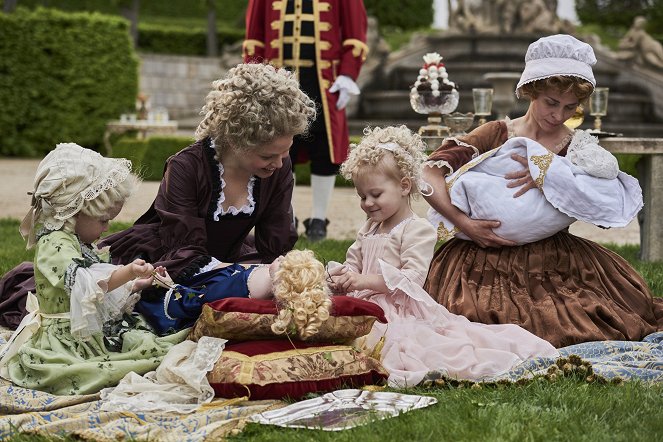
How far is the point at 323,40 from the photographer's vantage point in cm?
709

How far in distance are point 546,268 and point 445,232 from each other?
0.43 meters

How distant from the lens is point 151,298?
371 centimetres

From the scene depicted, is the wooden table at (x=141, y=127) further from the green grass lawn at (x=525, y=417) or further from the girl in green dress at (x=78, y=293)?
the green grass lawn at (x=525, y=417)

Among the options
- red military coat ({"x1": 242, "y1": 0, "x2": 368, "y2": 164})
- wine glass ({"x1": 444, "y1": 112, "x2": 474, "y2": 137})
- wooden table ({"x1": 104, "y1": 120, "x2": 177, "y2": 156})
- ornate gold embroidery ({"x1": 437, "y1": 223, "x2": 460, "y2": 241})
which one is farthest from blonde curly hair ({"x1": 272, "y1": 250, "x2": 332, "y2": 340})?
wooden table ({"x1": 104, "y1": 120, "x2": 177, "y2": 156})

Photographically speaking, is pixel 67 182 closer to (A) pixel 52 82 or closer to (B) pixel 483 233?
(B) pixel 483 233

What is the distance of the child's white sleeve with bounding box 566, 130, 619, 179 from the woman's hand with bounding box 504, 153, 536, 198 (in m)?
0.18

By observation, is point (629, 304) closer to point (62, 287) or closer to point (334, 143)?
point (62, 287)

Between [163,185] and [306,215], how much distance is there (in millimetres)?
4732

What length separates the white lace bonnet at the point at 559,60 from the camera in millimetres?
4098

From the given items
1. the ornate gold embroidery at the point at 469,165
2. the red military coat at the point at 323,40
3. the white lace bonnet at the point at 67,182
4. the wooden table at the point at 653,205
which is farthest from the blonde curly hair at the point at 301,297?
the red military coat at the point at 323,40

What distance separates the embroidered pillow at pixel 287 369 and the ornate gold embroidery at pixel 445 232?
0.95m

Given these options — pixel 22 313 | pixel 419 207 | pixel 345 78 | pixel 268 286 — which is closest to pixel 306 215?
pixel 419 207

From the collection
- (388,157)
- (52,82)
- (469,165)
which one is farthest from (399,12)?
(388,157)

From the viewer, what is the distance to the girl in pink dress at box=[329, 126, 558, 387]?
11.7ft
